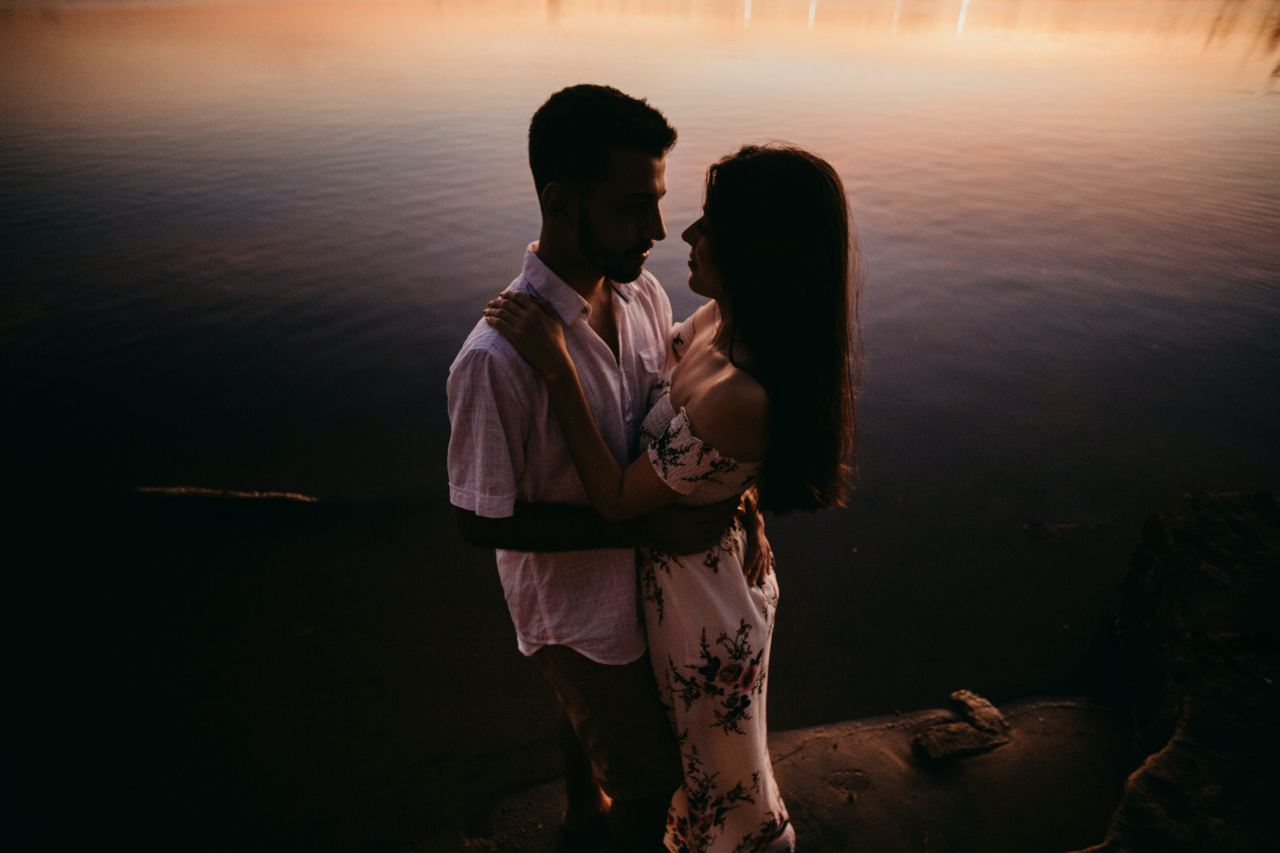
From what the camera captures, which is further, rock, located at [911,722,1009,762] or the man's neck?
rock, located at [911,722,1009,762]

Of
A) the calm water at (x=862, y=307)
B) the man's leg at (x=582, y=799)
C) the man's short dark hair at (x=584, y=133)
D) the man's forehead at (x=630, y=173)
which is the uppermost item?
the man's short dark hair at (x=584, y=133)

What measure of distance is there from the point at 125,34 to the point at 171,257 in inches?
1704

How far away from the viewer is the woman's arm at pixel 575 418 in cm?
158

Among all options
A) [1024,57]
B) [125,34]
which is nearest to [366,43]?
[125,34]

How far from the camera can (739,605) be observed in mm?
1855

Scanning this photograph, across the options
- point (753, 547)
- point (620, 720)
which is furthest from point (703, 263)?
point (620, 720)

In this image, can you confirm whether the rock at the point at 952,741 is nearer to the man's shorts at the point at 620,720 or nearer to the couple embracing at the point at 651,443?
the couple embracing at the point at 651,443

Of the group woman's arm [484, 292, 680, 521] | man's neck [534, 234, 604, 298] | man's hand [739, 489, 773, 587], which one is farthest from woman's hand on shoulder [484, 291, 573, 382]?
man's hand [739, 489, 773, 587]

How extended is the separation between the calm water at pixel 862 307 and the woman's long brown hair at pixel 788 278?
223 cm

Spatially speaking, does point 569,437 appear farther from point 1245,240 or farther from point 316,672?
point 1245,240

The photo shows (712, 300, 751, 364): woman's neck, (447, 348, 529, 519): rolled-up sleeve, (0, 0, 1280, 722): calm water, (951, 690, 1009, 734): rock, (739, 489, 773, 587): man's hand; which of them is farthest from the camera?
(0, 0, 1280, 722): calm water

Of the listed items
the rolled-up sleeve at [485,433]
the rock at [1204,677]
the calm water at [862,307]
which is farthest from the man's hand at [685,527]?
the calm water at [862,307]

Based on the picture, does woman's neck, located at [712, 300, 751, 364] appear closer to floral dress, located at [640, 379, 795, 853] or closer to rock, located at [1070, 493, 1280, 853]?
floral dress, located at [640, 379, 795, 853]

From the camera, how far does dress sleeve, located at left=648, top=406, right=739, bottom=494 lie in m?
1.60
